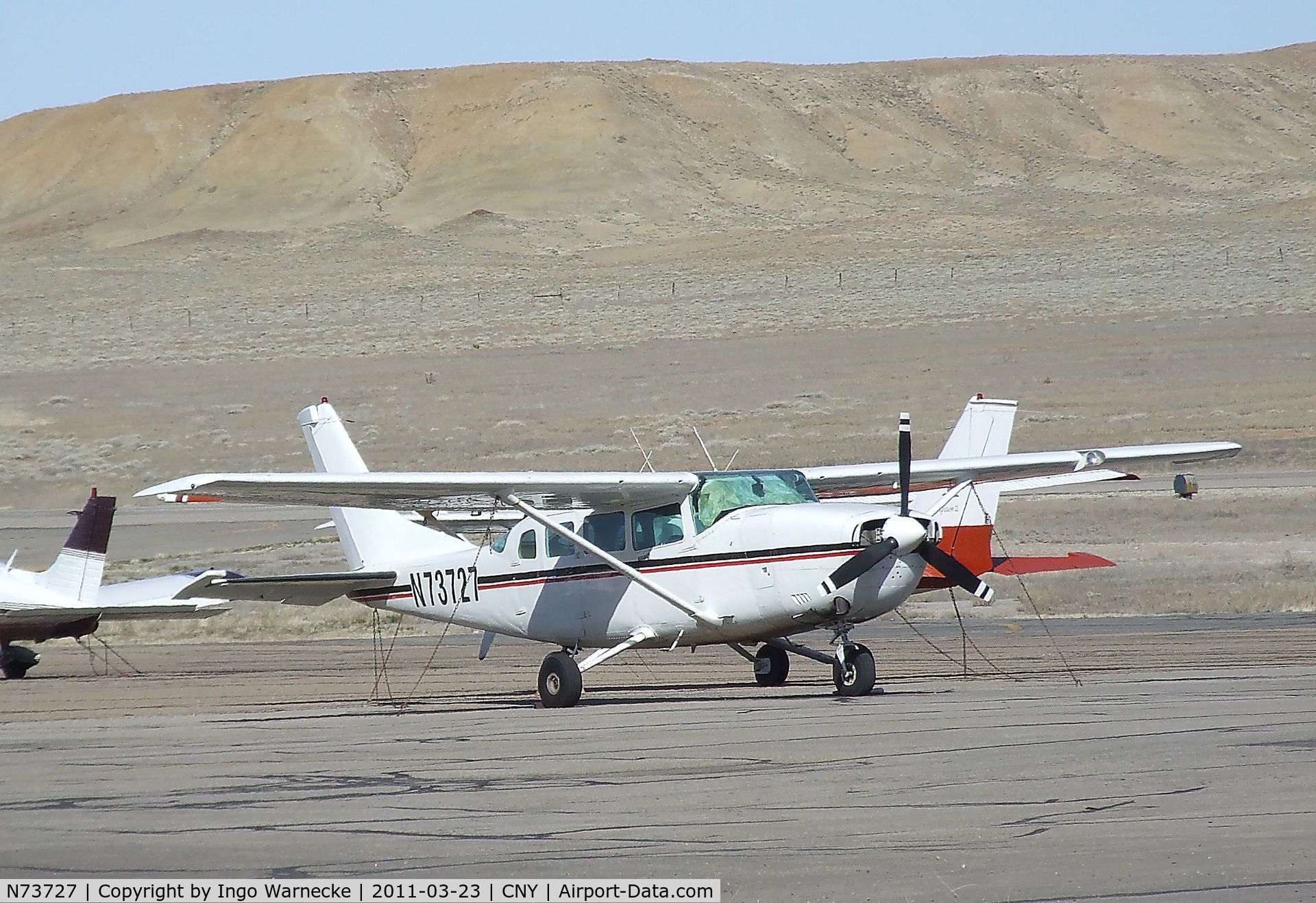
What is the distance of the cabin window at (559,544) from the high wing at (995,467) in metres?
2.49

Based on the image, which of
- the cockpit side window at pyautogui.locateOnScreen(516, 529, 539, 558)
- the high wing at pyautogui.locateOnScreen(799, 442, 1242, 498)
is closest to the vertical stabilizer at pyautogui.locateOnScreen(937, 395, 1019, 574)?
the high wing at pyautogui.locateOnScreen(799, 442, 1242, 498)

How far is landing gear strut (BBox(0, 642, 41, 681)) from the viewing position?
21.2 meters

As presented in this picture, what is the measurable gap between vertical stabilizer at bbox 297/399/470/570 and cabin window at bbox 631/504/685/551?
131 inches

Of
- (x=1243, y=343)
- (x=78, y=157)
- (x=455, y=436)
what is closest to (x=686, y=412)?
(x=455, y=436)

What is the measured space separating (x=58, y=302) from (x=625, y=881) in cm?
7241

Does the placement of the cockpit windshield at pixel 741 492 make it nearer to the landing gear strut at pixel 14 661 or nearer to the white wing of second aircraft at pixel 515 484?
the white wing of second aircraft at pixel 515 484

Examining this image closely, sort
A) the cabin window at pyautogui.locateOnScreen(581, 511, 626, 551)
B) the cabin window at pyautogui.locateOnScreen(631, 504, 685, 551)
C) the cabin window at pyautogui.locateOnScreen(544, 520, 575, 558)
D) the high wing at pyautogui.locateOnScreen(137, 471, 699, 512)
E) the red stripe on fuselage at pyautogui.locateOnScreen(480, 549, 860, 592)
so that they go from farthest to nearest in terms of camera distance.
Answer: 1. the cabin window at pyautogui.locateOnScreen(544, 520, 575, 558)
2. the cabin window at pyautogui.locateOnScreen(581, 511, 626, 551)
3. the cabin window at pyautogui.locateOnScreen(631, 504, 685, 551)
4. the high wing at pyautogui.locateOnScreen(137, 471, 699, 512)
5. the red stripe on fuselage at pyautogui.locateOnScreen(480, 549, 860, 592)

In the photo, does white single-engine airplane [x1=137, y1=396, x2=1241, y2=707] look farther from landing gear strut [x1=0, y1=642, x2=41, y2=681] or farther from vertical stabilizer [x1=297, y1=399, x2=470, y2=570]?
landing gear strut [x1=0, y1=642, x2=41, y2=681]

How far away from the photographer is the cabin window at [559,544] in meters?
16.2

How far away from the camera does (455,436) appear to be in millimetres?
46406

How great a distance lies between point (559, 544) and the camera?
16.3 meters

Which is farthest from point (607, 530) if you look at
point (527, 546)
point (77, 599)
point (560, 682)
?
point (77, 599)

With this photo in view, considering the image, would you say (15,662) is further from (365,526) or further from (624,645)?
(624,645)

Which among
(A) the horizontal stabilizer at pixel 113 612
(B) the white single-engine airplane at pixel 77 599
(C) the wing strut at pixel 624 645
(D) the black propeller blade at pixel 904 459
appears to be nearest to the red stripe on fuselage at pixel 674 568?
(C) the wing strut at pixel 624 645
